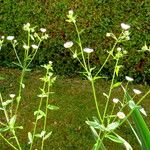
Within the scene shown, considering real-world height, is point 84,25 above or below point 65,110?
above

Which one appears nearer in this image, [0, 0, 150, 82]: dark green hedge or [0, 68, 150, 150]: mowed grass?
[0, 68, 150, 150]: mowed grass

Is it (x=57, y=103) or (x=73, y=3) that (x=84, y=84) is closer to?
(x=57, y=103)

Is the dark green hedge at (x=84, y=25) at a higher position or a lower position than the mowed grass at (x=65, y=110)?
higher

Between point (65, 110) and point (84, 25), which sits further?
point (84, 25)

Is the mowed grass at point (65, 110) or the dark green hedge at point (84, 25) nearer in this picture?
the mowed grass at point (65, 110)

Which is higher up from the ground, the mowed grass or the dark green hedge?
the dark green hedge
